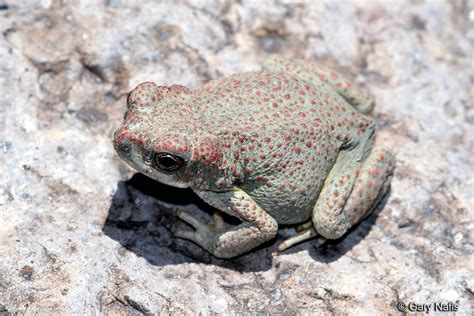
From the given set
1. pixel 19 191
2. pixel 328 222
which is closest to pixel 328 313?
pixel 328 222

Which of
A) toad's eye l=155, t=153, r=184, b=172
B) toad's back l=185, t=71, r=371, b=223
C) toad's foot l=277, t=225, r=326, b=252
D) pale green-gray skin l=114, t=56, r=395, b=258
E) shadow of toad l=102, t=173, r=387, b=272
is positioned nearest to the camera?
toad's eye l=155, t=153, r=184, b=172

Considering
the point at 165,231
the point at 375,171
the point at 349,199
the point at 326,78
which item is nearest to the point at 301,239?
the point at 349,199

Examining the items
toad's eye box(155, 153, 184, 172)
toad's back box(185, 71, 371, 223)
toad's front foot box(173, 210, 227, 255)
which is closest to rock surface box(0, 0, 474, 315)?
toad's front foot box(173, 210, 227, 255)

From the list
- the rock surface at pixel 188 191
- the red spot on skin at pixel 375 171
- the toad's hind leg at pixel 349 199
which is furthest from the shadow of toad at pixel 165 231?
the red spot on skin at pixel 375 171

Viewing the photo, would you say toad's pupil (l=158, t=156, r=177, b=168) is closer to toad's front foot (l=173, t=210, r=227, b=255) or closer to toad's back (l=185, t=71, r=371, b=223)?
toad's back (l=185, t=71, r=371, b=223)

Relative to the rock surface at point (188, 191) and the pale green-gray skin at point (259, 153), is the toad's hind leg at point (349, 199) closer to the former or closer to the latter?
the pale green-gray skin at point (259, 153)

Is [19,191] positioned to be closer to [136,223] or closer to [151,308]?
[136,223]

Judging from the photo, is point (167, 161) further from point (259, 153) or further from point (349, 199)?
point (349, 199)
